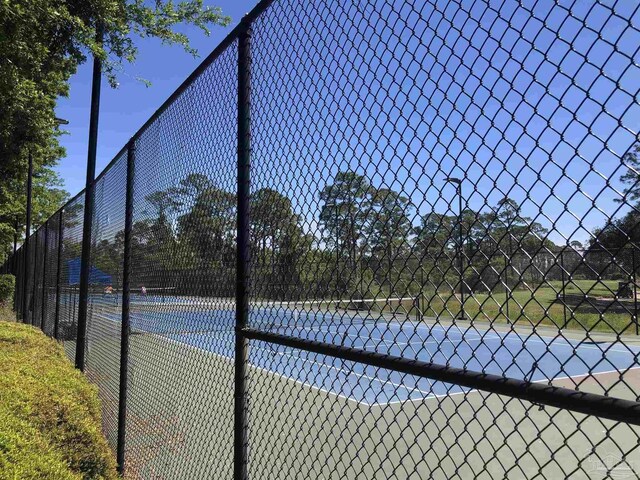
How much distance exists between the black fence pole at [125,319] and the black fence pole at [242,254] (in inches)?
91.4

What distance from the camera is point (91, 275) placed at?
7.27 m

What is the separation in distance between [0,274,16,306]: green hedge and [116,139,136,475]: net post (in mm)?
18690

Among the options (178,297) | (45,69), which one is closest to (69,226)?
(45,69)

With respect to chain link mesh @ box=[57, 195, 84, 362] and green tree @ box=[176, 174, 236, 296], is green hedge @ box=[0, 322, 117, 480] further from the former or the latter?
chain link mesh @ box=[57, 195, 84, 362]

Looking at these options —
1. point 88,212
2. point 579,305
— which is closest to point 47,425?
point 88,212

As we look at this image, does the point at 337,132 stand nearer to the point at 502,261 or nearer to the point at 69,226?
the point at 502,261

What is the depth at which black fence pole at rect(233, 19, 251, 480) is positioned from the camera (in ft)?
8.54

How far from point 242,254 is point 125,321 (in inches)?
102

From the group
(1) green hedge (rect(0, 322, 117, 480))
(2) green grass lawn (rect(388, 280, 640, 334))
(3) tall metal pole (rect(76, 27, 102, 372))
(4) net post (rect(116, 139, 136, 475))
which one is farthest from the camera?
(3) tall metal pole (rect(76, 27, 102, 372))

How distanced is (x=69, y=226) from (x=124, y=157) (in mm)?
4440

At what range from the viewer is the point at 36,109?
38.5ft

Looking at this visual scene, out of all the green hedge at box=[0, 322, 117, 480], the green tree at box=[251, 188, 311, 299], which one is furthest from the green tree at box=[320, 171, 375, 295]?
the green hedge at box=[0, 322, 117, 480]

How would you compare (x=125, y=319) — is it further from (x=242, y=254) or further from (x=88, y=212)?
(x=88, y=212)

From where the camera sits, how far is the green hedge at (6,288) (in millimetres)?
20250
